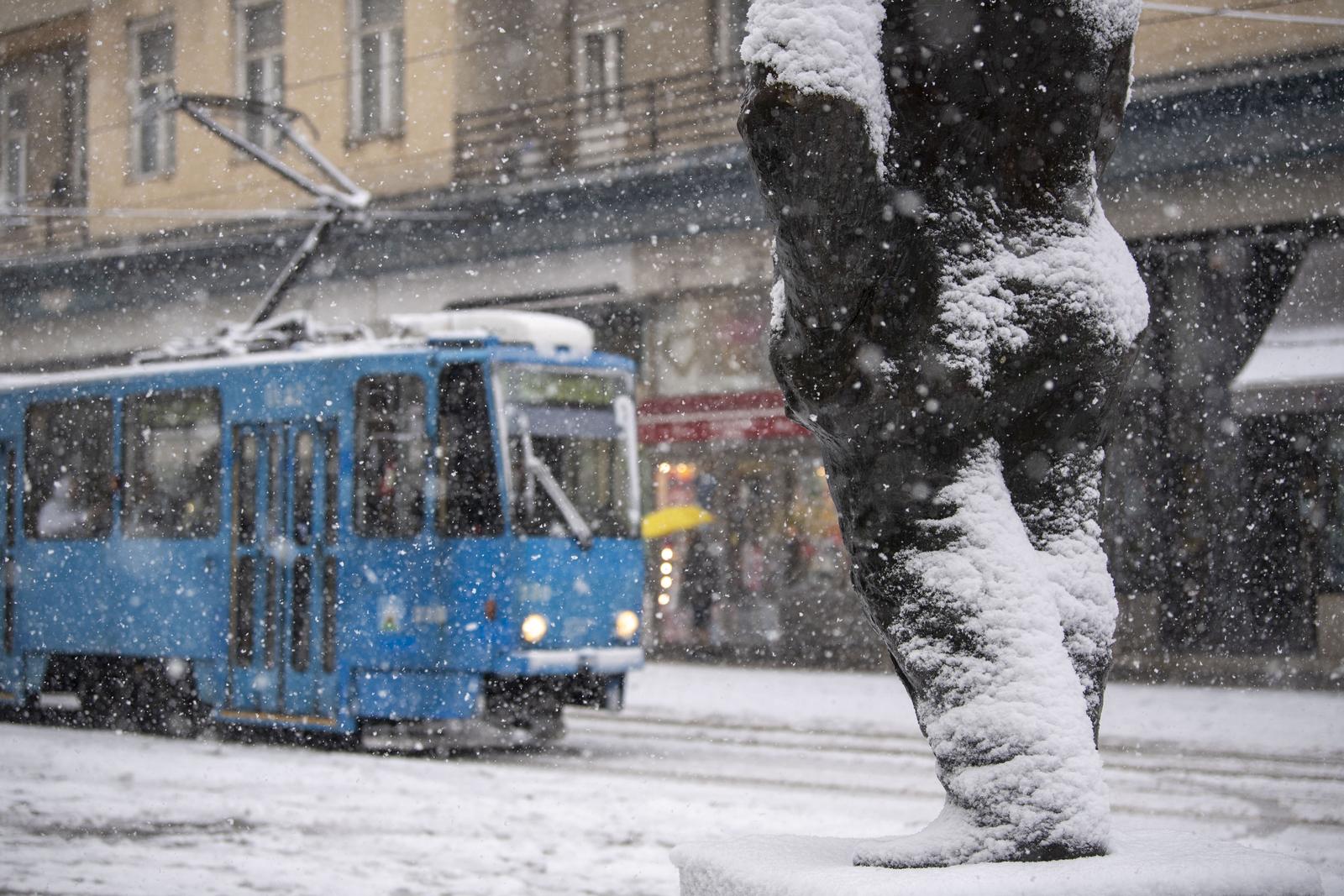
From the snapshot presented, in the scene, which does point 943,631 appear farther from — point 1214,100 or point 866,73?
point 1214,100

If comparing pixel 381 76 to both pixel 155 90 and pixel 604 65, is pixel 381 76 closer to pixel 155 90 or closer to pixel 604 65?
pixel 604 65

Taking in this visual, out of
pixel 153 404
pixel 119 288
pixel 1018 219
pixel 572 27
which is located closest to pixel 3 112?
pixel 119 288

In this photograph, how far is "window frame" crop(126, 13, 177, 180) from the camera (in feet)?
84.9

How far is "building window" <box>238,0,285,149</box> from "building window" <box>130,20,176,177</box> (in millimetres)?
1723

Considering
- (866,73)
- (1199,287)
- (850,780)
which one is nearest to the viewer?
(866,73)

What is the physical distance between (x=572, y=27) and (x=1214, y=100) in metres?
9.14

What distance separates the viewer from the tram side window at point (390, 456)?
12.6 m

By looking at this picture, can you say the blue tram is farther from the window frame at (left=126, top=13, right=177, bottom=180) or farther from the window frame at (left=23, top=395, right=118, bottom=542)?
the window frame at (left=126, top=13, right=177, bottom=180)

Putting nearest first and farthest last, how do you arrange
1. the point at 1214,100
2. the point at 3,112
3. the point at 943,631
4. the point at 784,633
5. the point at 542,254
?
the point at 943,631
the point at 1214,100
the point at 784,633
the point at 542,254
the point at 3,112

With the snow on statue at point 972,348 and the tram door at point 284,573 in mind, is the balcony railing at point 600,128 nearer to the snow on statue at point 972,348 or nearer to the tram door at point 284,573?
the tram door at point 284,573

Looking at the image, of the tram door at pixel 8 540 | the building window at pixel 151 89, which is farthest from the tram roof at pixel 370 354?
the building window at pixel 151 89

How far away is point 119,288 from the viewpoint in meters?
26.0

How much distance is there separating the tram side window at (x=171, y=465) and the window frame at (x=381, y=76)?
30.8ft

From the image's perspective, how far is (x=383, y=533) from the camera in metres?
12.6
